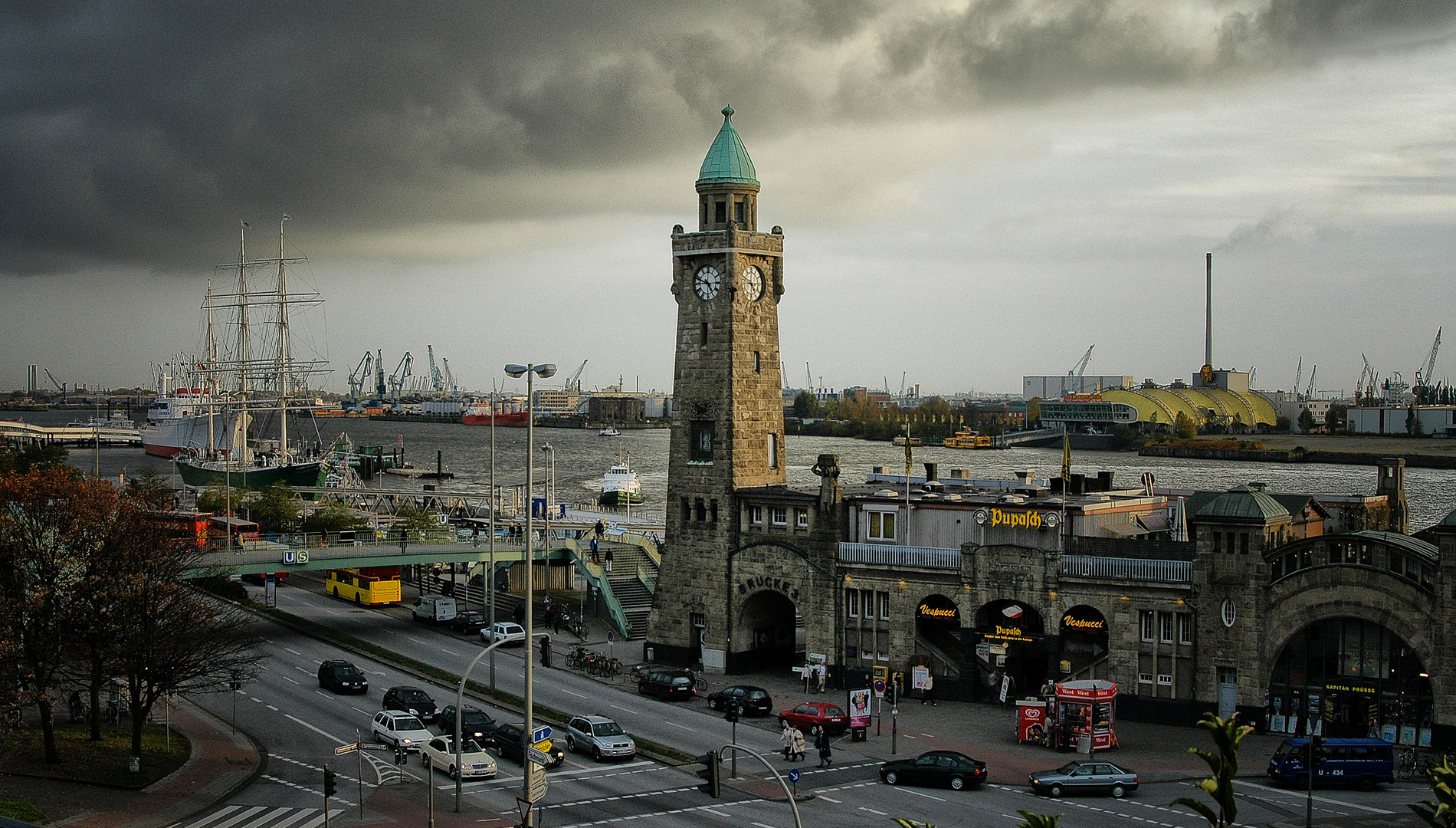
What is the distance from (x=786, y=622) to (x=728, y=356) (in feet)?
44.5

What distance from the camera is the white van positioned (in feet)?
249

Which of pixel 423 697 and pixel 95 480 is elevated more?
pixel 95 480

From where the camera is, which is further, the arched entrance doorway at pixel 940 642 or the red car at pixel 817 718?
the arched entrance doorway at pixel 940 642

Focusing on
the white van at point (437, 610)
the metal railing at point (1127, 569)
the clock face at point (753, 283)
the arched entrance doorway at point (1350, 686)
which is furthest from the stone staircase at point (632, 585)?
the arched entrance doorway at point (1350, 686)

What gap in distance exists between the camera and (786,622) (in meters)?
67.9

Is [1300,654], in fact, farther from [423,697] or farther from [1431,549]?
[423,697]

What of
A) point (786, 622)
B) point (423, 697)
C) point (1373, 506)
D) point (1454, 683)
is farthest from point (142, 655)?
point (1373, 506)

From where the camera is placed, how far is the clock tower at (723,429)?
65.9 m

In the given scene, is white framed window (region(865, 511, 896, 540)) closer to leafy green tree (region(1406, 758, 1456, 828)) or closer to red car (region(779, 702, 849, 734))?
red car (region(779, 702, 849, 734))

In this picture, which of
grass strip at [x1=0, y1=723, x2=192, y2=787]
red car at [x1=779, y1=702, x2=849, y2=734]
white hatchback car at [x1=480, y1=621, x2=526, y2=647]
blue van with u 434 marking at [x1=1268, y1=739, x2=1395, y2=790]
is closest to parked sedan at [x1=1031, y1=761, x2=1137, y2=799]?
blue van with u 434 marking at [x1=1268, y1=739, x2=1395, y2=790]

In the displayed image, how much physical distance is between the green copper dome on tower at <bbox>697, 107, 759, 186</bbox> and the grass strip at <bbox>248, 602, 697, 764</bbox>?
2682 centimetres

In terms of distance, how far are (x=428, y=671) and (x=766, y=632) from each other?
1625 centimetres

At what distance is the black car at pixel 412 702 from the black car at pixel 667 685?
932 centimetres

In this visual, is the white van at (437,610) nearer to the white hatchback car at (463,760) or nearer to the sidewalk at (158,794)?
the sidewalk at (158,794)
